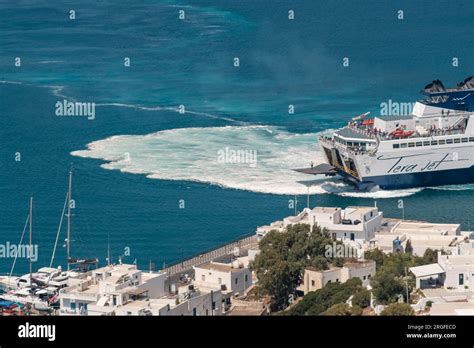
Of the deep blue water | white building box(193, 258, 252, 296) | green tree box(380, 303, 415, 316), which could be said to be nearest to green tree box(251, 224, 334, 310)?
white building box(193, 258, 252, 296)

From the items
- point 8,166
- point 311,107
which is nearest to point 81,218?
point 8,166

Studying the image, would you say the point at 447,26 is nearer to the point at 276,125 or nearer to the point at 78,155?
the point at 276,125

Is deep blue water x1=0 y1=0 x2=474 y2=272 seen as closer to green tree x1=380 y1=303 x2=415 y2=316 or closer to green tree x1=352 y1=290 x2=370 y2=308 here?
green tree x1=352 y1=290 x2=370 y2=308

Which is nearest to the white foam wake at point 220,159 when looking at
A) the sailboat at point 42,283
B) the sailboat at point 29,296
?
the sailboat at point 42,283

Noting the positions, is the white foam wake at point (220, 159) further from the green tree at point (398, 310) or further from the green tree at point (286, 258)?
the green tree at point (398, 310)

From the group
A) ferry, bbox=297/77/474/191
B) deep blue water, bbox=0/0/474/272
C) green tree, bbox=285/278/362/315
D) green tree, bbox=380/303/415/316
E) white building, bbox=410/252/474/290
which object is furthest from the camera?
ferry, bbox=297/77/474/191

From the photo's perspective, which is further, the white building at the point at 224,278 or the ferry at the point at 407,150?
the ferry at the point at 407,150
